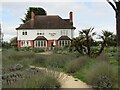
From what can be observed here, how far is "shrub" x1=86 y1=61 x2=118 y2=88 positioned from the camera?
11.0m

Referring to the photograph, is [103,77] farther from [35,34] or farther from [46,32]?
[35,34]

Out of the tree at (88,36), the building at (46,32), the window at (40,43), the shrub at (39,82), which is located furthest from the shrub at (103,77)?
the window at (40,43)

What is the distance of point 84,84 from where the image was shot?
12656mm

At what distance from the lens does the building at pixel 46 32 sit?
62.9 metres

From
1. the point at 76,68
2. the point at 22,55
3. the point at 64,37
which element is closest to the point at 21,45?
the point at 64,37

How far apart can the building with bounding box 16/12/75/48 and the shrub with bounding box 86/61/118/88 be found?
50.6 metres

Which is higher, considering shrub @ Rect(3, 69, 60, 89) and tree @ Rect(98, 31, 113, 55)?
tree @ Rect(98, 31, 113, 55)

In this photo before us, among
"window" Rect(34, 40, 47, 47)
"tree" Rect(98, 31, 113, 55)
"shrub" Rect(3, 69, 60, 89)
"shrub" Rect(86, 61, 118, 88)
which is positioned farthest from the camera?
"window" Rect(34, 40, 47, 47)

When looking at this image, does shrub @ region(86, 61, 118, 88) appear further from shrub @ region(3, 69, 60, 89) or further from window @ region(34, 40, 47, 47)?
window @ region(34, 40, 47, 47)

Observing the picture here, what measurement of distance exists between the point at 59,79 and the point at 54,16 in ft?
176

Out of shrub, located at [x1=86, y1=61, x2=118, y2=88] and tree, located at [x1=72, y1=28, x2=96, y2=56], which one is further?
tree, located at [x1=72, y1=28, x2=96, y2=56]

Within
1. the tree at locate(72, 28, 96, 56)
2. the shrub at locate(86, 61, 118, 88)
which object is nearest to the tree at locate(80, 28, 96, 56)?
the tree at locate(72, 28, 96, 56)

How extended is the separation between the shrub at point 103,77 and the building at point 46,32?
50.6m

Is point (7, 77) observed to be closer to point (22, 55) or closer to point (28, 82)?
point (28, 82)
